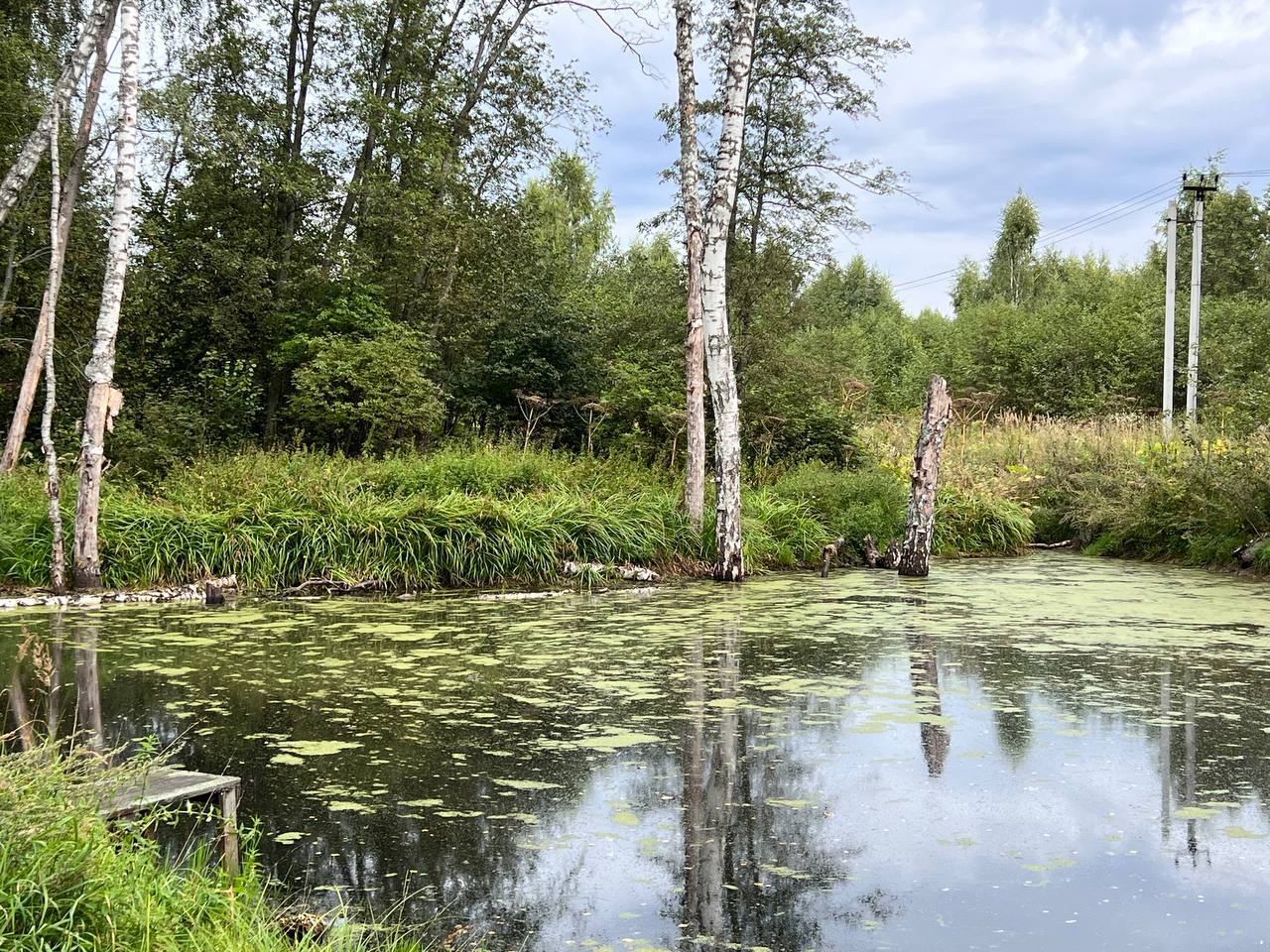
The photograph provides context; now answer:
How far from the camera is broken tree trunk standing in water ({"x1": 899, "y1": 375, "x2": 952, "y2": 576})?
36.9 feet

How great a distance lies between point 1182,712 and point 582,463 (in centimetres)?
857

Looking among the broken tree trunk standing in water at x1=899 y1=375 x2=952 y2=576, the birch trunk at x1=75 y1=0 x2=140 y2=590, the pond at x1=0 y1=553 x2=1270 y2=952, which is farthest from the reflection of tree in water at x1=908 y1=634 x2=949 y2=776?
the birch trunk at x1=75 y1=0 x2=140 y2=590

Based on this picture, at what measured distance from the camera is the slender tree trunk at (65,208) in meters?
10.6

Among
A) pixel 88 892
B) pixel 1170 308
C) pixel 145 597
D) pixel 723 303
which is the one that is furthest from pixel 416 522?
pixel 1170 308

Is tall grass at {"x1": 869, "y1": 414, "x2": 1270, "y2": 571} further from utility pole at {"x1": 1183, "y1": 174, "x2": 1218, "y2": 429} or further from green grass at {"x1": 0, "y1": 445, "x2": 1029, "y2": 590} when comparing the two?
green grass at {"x1": 0, "y1": 445, "x2": 1029, "y2": 590}

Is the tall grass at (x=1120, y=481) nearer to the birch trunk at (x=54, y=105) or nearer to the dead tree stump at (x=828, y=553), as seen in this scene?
the dead tree stump at (x=828, y=553)

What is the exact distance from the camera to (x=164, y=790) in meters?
3.13

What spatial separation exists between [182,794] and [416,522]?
23.7 feet

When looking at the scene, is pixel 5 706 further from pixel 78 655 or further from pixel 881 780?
pixel 881 780

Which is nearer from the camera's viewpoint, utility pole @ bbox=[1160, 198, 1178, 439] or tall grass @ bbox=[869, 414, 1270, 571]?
tall grass @ bbox=[869, 414, 1270, 571]

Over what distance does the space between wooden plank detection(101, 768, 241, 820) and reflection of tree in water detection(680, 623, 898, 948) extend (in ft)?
4.90

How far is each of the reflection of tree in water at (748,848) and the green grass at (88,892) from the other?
90 cm

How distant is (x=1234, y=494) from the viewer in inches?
444

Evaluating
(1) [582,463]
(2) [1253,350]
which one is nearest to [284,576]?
(1) [582,463]
